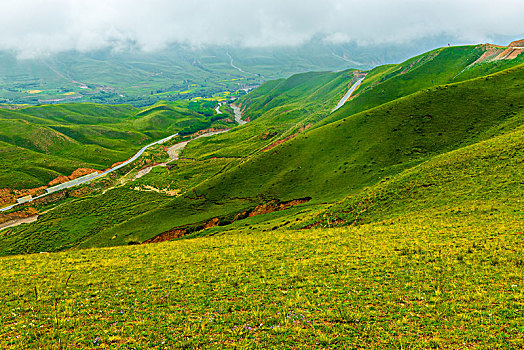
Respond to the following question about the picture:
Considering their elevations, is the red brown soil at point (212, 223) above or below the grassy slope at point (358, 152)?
below

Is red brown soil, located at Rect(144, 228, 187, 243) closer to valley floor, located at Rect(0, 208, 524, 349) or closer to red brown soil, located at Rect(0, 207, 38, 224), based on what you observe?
valley floor, located at Rect(0, 208, 524, 349)

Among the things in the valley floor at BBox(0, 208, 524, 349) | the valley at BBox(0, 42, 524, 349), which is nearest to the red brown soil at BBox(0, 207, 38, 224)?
the valley at BBox(0, 42, 524, 349)

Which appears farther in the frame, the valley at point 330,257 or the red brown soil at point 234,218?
the red brown soil at point 234,218

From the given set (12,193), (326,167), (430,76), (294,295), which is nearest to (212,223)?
(326,167)

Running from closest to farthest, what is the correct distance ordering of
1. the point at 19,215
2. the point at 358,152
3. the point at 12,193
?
1. the point at 358,152
2. the point at 19,215
3. the point at 12,193

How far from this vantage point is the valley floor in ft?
41.4

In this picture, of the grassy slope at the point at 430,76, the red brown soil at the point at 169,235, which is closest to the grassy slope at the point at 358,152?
the red brown soil at the point at 169,235

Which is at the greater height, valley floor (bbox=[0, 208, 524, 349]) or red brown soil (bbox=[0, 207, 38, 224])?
valley floor (bbox=[0, 208, 524, 349])

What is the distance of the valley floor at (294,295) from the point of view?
41.4 ft

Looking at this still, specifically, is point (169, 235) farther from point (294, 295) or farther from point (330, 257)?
point (294, 295)

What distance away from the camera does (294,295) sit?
56.4 ft

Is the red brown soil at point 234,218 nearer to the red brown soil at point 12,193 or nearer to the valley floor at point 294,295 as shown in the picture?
the valley floor at point 294,295

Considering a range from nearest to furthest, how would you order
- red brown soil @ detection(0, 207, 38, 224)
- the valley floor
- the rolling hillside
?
the valley floor → the rolling hillside → red brown soil @ detection(0, 207, 38, 224)

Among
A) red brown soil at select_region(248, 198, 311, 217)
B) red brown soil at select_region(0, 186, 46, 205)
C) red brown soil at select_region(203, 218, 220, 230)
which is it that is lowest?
red brown soil at select_region(203, 218, 220, 230)
